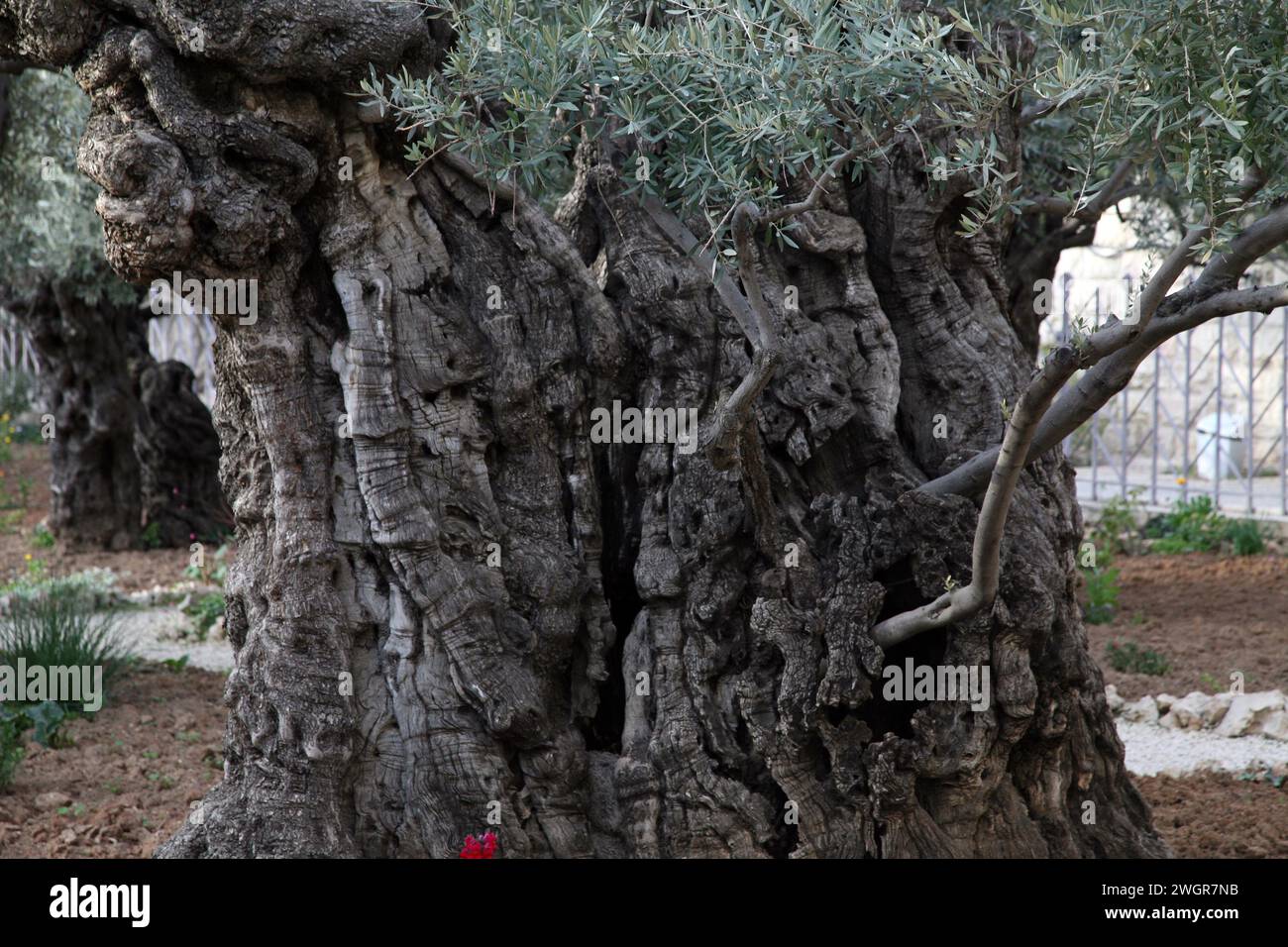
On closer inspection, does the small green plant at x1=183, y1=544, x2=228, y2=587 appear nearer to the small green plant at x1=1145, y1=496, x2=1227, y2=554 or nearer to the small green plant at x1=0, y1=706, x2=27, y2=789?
the small green plant at x1=0, y1=706, x2=27, y2=789

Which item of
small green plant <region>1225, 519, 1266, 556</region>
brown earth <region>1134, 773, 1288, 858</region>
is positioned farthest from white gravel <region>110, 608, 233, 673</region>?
small green plant <region>1225, 519, 1266, 556</region>

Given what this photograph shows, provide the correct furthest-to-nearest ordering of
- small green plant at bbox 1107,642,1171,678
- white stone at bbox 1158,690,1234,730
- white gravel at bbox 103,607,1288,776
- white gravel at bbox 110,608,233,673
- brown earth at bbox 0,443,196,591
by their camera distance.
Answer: brown earth at bbox 0,443,196,591 → white gravel at bbox 110,608,233,673 → small green plant at bbox 1107,642,1171,678 → white stone at bbox 1158,690,1234,730 → white gravel at bbox 103,607,1288,776

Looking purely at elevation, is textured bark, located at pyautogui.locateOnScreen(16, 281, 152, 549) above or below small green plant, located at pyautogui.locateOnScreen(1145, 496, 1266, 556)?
above

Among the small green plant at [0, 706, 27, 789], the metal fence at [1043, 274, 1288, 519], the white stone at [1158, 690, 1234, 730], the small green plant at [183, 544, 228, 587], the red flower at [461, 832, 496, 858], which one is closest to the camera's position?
the red flower at [461, 832, 496, 858]

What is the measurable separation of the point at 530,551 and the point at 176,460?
8.47 metres

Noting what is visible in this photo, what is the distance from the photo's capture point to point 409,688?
4.07 meters

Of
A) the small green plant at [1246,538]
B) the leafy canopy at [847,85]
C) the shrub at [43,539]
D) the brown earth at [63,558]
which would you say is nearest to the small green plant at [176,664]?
the brown earth at [63,558]

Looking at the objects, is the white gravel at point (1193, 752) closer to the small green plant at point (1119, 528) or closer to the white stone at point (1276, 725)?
the white stone at point (1276, 725)

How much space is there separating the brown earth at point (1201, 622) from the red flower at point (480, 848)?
464 cm

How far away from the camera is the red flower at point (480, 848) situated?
3.77m

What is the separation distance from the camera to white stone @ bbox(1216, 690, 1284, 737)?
21.2 feet

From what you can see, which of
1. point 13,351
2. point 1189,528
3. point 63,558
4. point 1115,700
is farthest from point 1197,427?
point 13,351

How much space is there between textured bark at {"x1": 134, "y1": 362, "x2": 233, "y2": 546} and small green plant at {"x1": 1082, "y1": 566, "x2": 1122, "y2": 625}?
729 cm

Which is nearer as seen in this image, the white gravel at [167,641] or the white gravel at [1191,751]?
the white gravel at [1191,751]
